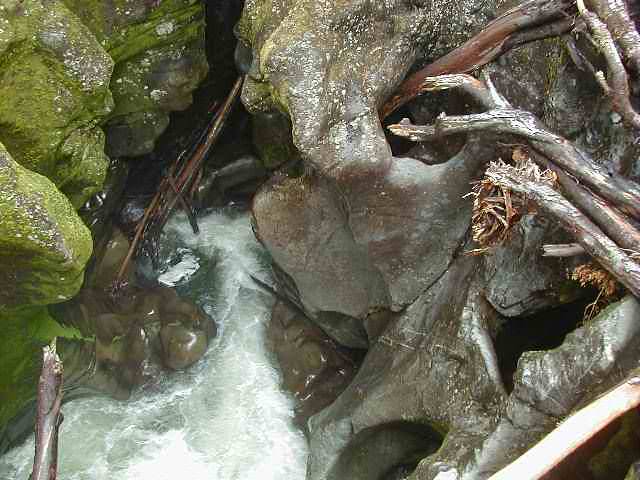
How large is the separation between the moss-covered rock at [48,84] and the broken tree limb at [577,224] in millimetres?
2472

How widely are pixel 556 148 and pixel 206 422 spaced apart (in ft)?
11.0

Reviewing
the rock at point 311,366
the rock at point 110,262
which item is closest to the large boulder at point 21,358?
the rock at point 110,262

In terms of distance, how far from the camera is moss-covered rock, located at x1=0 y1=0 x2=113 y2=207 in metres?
3.54

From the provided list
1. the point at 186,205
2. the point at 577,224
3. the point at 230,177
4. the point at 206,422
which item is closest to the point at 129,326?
the point at 206,422

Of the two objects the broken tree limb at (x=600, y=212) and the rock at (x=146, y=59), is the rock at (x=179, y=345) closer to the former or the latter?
the rock at (x=146, y=59)

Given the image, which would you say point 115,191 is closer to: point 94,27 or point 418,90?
point 94,27

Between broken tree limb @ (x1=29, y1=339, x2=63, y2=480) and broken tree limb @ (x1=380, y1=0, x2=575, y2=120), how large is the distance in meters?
2.65

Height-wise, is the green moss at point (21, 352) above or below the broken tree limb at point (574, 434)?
above

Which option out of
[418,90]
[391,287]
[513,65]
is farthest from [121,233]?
[513,65]

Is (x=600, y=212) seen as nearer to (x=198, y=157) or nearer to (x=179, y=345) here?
(x=179, y=345)

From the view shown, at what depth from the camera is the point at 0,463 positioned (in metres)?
4.68

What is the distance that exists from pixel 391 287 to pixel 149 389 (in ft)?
7.51

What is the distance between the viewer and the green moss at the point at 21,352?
439 cm

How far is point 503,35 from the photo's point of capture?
371 centimetres
